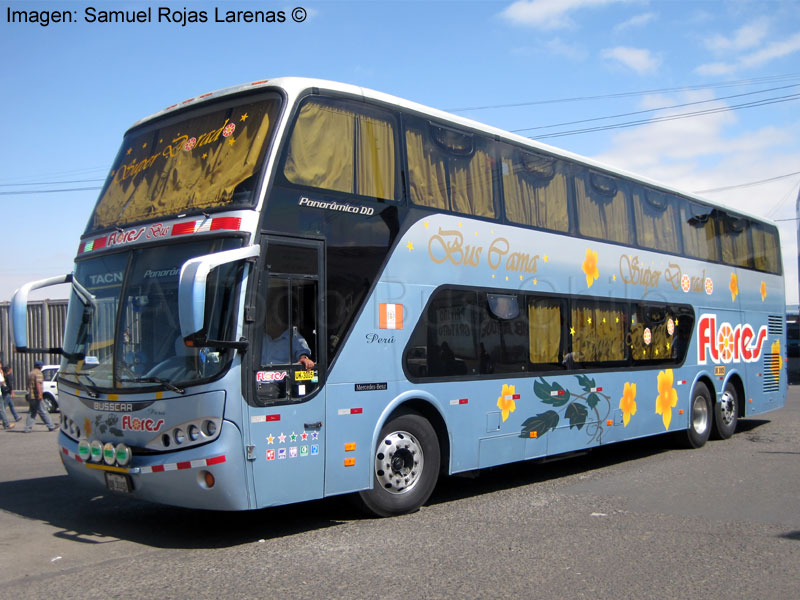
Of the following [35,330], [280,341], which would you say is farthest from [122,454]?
[35,330]

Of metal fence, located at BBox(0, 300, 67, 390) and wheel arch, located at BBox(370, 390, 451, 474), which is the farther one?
metal fence, located at BBox(0, 300, 67, 390)

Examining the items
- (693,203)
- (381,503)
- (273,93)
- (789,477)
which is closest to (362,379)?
(381,503)

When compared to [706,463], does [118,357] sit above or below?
above

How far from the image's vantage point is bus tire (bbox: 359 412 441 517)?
314 inches

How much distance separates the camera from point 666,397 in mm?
12844

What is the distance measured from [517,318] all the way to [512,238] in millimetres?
986

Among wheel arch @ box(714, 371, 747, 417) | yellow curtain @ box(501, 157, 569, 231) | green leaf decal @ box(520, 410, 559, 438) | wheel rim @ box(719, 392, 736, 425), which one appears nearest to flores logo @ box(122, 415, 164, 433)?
green leaf decal @ box(520, 410, 559, 438)

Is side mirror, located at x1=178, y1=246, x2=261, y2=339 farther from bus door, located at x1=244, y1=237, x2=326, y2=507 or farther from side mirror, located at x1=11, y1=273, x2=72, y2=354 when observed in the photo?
side mirror, located at x1=11, y1=273, x2=72, y2=354

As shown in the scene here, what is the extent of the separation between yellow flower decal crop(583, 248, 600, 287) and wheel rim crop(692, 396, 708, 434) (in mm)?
3991

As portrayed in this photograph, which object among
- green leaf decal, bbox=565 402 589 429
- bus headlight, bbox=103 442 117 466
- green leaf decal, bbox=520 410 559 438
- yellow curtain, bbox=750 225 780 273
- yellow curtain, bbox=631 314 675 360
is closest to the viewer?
bus headlight, bbox=103 442 117 466

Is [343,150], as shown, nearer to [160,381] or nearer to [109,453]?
[160,381]

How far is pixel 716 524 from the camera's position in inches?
304

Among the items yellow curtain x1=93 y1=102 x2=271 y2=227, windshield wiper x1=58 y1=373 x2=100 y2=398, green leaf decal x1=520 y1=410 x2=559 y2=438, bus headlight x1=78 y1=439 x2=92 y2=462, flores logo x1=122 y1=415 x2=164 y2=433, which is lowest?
green leaf decal x1=520 y1=410 x2=559 y2=438

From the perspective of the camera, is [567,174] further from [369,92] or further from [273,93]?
[273,93]
